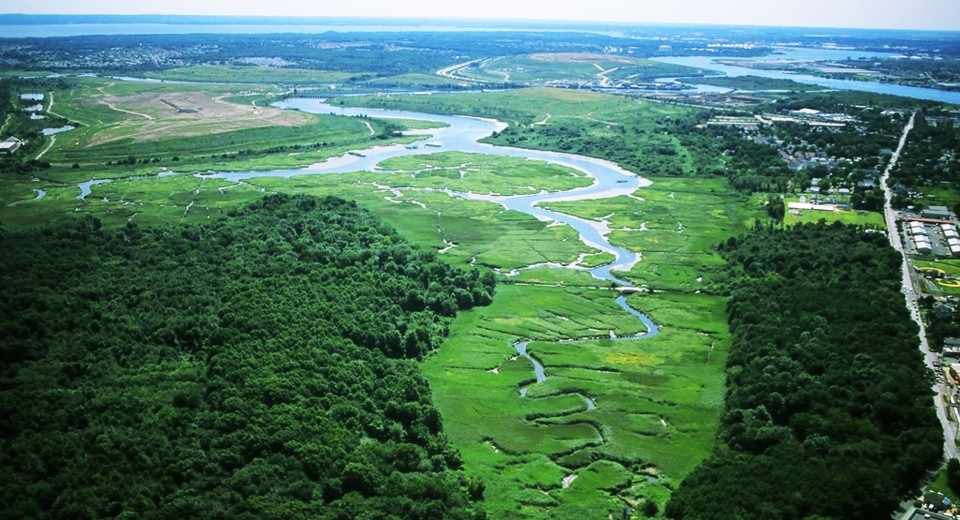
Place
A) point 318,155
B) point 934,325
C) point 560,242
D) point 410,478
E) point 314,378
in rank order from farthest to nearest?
point 318,155 → point 560,242 → point 934,325 → point 314,378 → point 410,478

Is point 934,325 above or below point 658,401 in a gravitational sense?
above

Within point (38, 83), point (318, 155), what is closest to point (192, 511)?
point (318, 155)

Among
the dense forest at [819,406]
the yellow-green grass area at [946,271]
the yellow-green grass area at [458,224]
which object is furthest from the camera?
the yellow-green grass area at [458,224]

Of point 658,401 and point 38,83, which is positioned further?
point 38,83

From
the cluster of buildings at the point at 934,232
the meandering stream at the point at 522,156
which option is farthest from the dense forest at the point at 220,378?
the cluster of buildings at the point at 934,232

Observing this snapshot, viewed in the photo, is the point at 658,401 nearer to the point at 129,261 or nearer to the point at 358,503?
the point at 358,503

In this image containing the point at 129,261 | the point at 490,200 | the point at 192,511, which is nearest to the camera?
the point at 192,511

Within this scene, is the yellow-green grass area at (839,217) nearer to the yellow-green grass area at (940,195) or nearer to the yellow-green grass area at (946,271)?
the yellow-green grass area at (940,195)
